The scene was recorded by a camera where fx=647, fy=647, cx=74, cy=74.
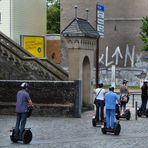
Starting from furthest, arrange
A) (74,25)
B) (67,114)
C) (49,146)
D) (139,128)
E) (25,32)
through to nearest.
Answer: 1. (25,32)
2. (74,25)
3. (67,114)
4. (139,128)
5. (49,146)

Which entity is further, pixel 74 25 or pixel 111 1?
pixel 111 1

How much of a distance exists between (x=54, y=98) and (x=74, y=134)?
8.17 meters

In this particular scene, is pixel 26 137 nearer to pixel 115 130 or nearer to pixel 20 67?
pixel 115 130

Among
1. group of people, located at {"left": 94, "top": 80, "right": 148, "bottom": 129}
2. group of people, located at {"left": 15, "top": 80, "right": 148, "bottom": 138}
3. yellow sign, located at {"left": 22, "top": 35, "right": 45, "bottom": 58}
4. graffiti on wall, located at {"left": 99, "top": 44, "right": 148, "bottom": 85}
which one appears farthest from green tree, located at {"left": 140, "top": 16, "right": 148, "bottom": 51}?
group of people, located at {"left": 15, "top": 80, "right": 148, "bottom": 138}

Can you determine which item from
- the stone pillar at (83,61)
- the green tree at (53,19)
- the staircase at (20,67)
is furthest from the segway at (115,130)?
the green tree at (53,19)

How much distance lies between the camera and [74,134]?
22469 mm

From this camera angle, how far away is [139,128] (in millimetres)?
24922

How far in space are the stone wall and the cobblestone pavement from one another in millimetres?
847

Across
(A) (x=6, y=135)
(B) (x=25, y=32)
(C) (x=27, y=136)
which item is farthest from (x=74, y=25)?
(B) (x=25, y=32)

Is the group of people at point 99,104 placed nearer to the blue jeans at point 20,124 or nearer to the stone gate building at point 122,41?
the blue jeans at point 20,124

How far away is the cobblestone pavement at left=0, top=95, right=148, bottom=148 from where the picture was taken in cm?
1912

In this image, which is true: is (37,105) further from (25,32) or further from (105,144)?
(25,32)

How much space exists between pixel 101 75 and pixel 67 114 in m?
39.7

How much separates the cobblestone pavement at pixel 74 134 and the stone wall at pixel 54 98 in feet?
2.78
